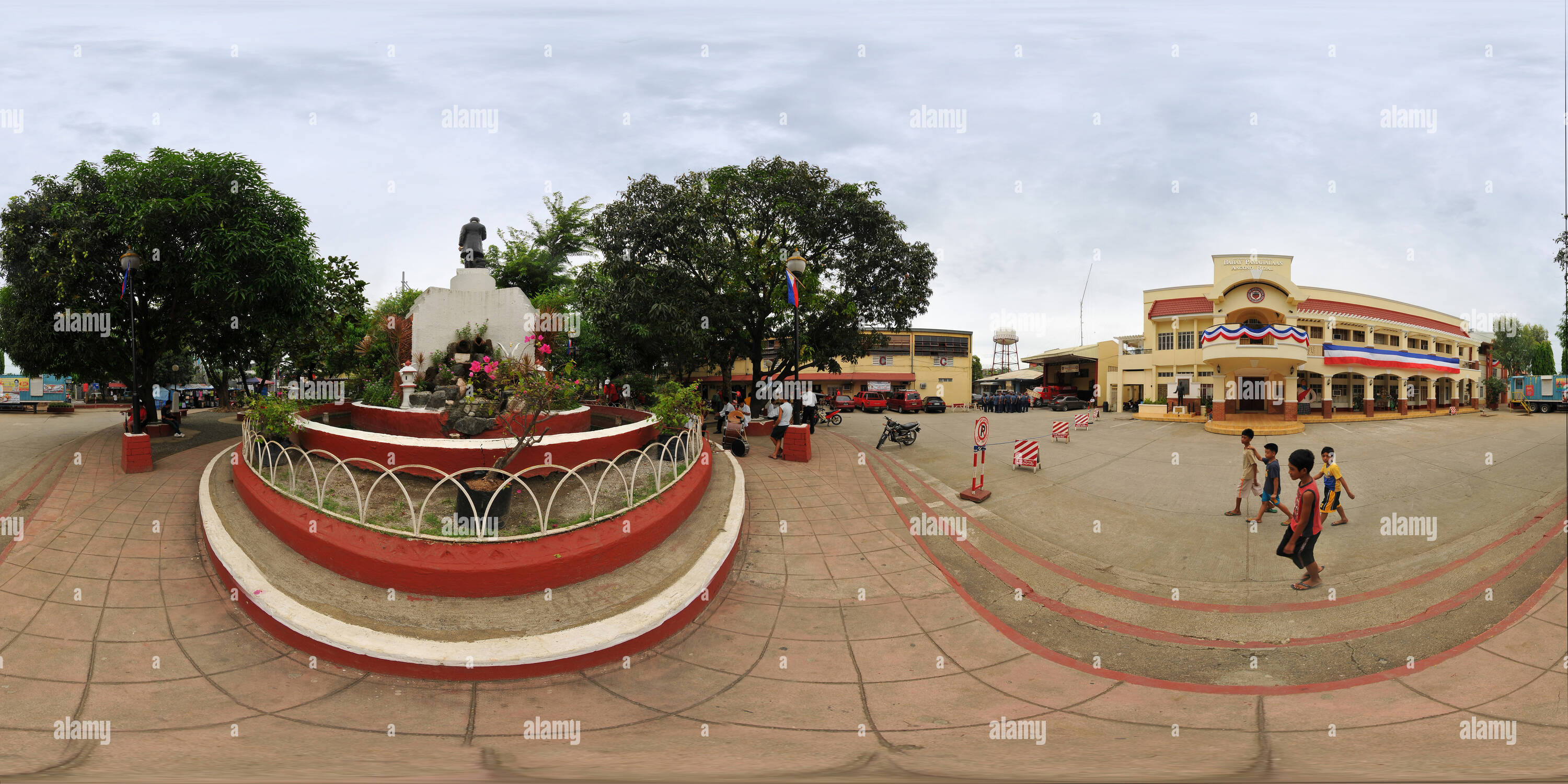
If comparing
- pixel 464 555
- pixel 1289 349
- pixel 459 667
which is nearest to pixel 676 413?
pixel 464 555

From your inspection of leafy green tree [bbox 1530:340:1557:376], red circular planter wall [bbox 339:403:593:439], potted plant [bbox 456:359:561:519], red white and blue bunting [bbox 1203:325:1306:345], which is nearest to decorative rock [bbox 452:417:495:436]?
red circular planter wall [bbox 339:403:593:439]

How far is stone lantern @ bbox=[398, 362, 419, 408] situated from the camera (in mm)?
11438

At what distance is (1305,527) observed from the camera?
598 cm

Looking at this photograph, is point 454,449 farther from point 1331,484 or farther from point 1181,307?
point 1181,307

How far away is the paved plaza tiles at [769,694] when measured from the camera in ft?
12.6

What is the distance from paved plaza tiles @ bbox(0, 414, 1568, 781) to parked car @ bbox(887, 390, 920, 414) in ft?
80.0

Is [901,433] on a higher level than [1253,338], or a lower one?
lower

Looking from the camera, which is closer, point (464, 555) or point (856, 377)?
point (464, 555)

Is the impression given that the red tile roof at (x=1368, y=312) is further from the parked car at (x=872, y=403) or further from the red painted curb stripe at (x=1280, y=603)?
the red painted curb stripe at (x=1280, y=603)

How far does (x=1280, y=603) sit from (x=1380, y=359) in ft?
85.7

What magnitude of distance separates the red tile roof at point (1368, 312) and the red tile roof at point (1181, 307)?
3431mm

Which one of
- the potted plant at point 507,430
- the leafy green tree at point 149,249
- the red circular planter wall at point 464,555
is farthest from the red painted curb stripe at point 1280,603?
the leafy green tree at point 149,249

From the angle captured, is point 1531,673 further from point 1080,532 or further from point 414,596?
point 414,596

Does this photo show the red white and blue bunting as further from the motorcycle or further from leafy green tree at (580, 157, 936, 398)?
the motorcycle
